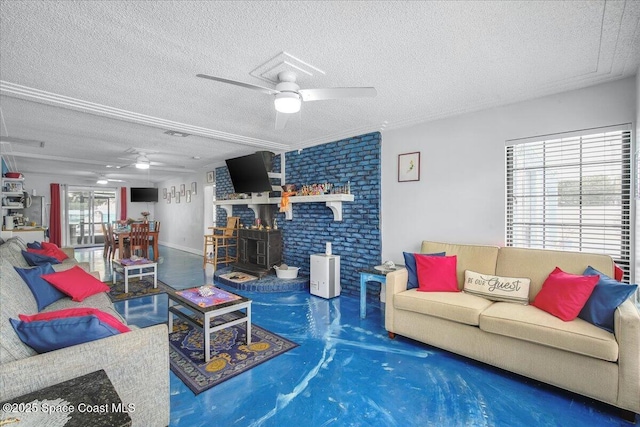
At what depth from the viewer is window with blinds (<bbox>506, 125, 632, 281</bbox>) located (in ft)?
8.68

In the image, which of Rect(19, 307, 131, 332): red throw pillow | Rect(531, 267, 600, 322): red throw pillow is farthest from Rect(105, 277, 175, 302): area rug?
Rect(531, 267, 600, 322): red throw pillow

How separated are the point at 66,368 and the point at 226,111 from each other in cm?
287

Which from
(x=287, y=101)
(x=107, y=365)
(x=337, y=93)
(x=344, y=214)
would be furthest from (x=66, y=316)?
(x=344, y=214)

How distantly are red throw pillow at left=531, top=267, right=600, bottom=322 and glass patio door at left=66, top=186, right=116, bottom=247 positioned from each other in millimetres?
12239

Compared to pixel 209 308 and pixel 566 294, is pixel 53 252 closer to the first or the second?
pixel 209 308

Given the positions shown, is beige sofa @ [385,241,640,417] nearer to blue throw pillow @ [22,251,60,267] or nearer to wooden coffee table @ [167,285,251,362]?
wooden coffee table @ [167,285,251,362]

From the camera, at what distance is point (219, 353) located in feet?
8.71

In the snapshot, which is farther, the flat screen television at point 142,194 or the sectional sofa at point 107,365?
the flat screen television at point 142,194

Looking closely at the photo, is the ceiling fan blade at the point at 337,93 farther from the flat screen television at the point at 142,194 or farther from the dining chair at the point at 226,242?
the flat screen television at the point at 142,194

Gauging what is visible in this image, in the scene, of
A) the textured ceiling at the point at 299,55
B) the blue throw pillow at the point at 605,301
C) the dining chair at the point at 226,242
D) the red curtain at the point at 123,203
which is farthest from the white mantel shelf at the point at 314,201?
the red curtain at the point at 123,203

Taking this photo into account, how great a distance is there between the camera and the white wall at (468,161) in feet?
9.01

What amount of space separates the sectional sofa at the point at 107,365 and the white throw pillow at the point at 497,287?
2.58 m

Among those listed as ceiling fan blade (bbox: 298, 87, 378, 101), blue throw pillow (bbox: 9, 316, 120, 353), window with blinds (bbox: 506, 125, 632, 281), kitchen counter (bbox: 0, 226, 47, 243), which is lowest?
blue throw pillow (bbox: 9, 316, 120, 353)

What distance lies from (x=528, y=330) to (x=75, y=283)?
381 cm
